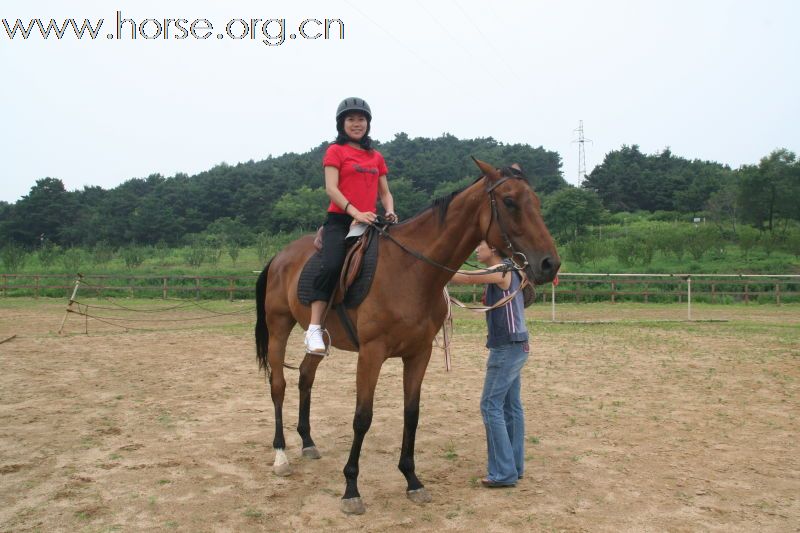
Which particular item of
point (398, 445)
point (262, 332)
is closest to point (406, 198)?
point (262, 332)

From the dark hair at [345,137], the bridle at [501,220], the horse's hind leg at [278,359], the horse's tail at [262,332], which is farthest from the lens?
the horse's tail at [262,332]

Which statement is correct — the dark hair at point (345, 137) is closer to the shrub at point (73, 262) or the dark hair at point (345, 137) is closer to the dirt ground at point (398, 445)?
the dirt ground at point (398, 445)

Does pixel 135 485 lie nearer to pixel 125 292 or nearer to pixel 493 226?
pixel 493 226

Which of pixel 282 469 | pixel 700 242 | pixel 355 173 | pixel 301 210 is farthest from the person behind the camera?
pixel 301 210

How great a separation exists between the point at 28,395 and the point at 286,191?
6014 cm

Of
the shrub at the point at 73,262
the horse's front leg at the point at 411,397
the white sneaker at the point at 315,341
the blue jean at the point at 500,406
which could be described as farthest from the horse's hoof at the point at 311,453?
the shrub at the point at 73,262

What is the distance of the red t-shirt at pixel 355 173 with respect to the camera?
4.67m

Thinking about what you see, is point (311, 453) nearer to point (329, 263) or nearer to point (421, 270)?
point (329, 263)

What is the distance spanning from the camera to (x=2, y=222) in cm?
6025

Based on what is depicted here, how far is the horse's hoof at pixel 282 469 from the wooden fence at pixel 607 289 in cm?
1811

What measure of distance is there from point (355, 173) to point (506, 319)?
169 centimetres

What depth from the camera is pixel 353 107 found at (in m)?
4.72

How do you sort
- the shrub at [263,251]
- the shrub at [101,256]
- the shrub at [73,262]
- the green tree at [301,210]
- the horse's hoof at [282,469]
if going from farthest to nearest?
1. the green tree at [301,210]
2. the shrub at [101,256]
3. the shrub at [263,251]
4. the shrub at [73,262]
5. the horse's hoof at [282,469]

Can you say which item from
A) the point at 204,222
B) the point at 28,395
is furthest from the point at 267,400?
the point at 204,222
